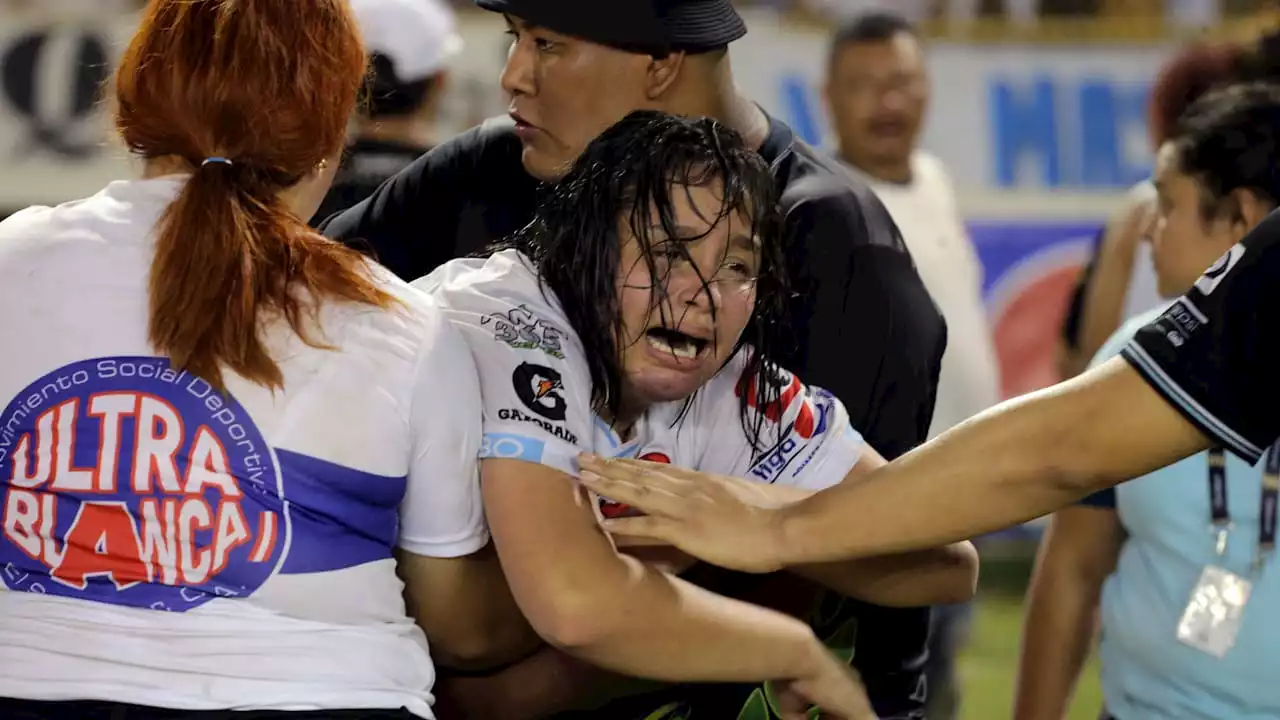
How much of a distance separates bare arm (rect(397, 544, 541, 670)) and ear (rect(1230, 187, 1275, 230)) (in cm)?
157

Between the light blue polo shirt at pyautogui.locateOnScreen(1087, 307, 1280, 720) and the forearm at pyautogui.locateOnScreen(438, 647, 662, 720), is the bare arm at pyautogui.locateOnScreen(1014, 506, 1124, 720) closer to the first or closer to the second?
the light blue polo shirt at pyautogui.locateOnScreen(1087, 307, 1280, 720)

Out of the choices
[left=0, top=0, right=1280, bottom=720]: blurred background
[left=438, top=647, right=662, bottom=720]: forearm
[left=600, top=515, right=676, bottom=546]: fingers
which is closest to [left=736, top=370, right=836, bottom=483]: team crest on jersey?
[left=600, top=515, right=676, bottom=546]: fingers

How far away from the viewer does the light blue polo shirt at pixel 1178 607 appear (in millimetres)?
2709

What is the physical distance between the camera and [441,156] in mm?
3057

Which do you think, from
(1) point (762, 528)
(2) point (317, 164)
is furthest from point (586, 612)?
(2) point (317, 164)

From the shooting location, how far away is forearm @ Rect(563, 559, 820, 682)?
202 centimetres

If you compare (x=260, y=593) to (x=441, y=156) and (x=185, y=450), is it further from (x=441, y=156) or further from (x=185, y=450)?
(x=441, y=156)

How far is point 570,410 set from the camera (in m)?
2.10

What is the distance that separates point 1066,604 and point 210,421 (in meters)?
1.79

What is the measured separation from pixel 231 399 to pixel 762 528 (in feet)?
2.20

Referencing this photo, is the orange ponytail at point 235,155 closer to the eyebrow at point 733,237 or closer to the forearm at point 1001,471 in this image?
the eyebrow at point 733,237

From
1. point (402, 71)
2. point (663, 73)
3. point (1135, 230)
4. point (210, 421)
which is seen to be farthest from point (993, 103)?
point (210, 421)

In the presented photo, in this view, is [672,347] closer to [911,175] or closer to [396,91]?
[396,91]

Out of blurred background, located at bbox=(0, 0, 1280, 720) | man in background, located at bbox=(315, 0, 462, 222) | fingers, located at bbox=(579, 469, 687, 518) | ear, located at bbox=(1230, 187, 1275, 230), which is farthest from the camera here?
blurred background, located at bbox=(0, 0, 1280, 720)
